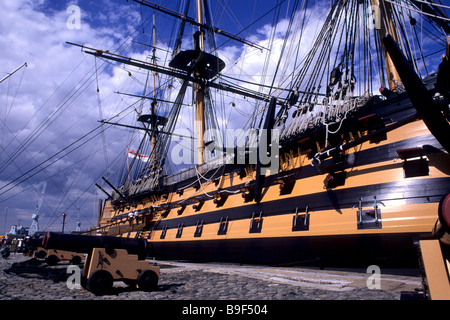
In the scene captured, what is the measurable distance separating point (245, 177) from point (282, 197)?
2.69 m

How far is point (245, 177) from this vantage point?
11.8 m

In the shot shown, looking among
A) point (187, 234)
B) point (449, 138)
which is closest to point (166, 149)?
point (187, 234)

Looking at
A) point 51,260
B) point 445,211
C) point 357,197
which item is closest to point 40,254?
point 51,260

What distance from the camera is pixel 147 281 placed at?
4.95 m

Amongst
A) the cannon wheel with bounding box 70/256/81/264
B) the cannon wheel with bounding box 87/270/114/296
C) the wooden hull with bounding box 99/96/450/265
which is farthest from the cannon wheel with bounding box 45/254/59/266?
the cannon wheel with bounding box 87/270/114/296

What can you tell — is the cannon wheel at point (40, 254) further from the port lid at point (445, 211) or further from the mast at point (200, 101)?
the port lid at point (445, 211)

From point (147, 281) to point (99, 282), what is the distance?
779 millimetres

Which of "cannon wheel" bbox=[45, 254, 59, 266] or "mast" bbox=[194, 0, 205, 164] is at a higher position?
"mast" bbox=[194, 0, 205, 164]

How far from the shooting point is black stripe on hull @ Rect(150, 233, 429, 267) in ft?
20.1

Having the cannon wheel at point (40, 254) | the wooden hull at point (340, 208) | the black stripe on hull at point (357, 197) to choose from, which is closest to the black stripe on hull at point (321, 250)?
the wooden hull at point (340, 208)

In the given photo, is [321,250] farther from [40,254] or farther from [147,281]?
[40,254]

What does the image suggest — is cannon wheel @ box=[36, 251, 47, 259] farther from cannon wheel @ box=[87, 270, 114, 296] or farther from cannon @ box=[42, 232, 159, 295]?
cannon wheel @ box=[87, 270, 114, 296]

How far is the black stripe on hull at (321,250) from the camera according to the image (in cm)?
612

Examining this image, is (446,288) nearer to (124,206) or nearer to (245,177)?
(245,177)
